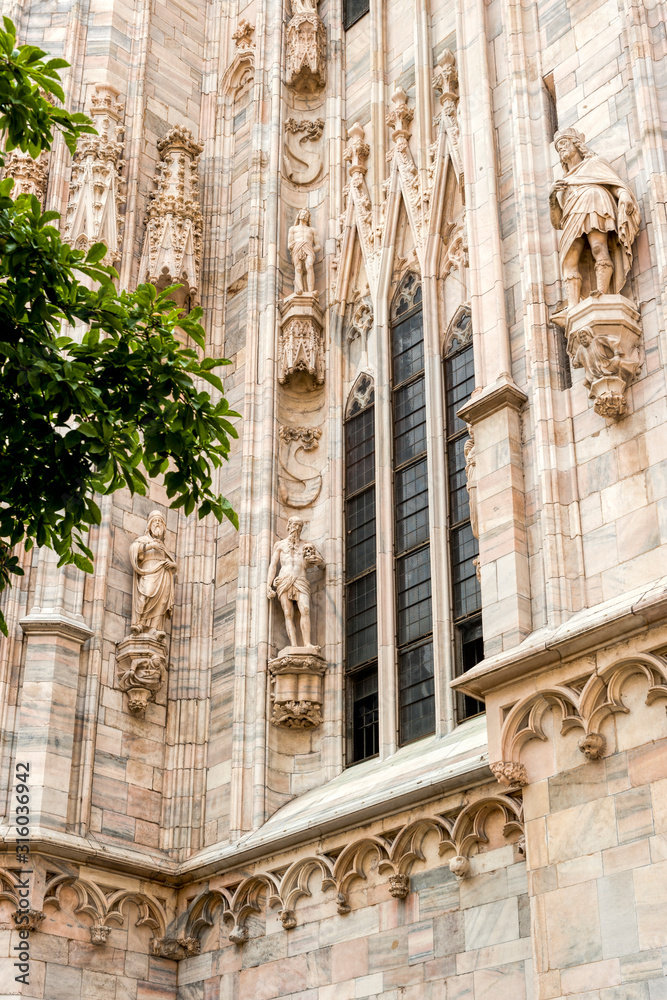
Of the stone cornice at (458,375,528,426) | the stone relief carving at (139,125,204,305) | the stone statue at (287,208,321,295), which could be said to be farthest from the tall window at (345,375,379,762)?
the stone cornice at (458,375,528,426)

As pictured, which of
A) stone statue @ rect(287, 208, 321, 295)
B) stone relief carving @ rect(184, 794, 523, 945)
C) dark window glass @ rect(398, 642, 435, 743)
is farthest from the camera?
stone statue @ rect(287, 208, 321, 295)

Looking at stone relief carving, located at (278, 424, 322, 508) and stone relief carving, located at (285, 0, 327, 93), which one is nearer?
stone relief carving, located at (278, 424, 322, 508)

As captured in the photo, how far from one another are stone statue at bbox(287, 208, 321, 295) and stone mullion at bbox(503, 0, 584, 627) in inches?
191

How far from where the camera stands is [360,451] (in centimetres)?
1894

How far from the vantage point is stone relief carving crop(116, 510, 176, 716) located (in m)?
17.8

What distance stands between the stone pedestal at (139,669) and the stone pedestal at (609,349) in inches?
283

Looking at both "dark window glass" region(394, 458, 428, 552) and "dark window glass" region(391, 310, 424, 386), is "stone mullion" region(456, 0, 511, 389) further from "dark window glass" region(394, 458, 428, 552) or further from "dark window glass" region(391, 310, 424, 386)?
"dark window glass" region(394, 458, 428, 552)

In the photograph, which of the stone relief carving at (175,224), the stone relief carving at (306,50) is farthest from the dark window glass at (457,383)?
the stone relief carving at (306,50)

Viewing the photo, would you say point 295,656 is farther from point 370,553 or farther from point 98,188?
point 98,188

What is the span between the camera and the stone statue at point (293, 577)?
695 inches

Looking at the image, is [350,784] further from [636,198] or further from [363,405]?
[636,198]

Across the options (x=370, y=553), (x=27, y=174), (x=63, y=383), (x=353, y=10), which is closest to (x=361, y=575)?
(x=370, y=553)

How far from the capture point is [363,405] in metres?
19.1

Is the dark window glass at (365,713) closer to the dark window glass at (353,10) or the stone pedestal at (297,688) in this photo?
the stone pedestal at (297,688)
